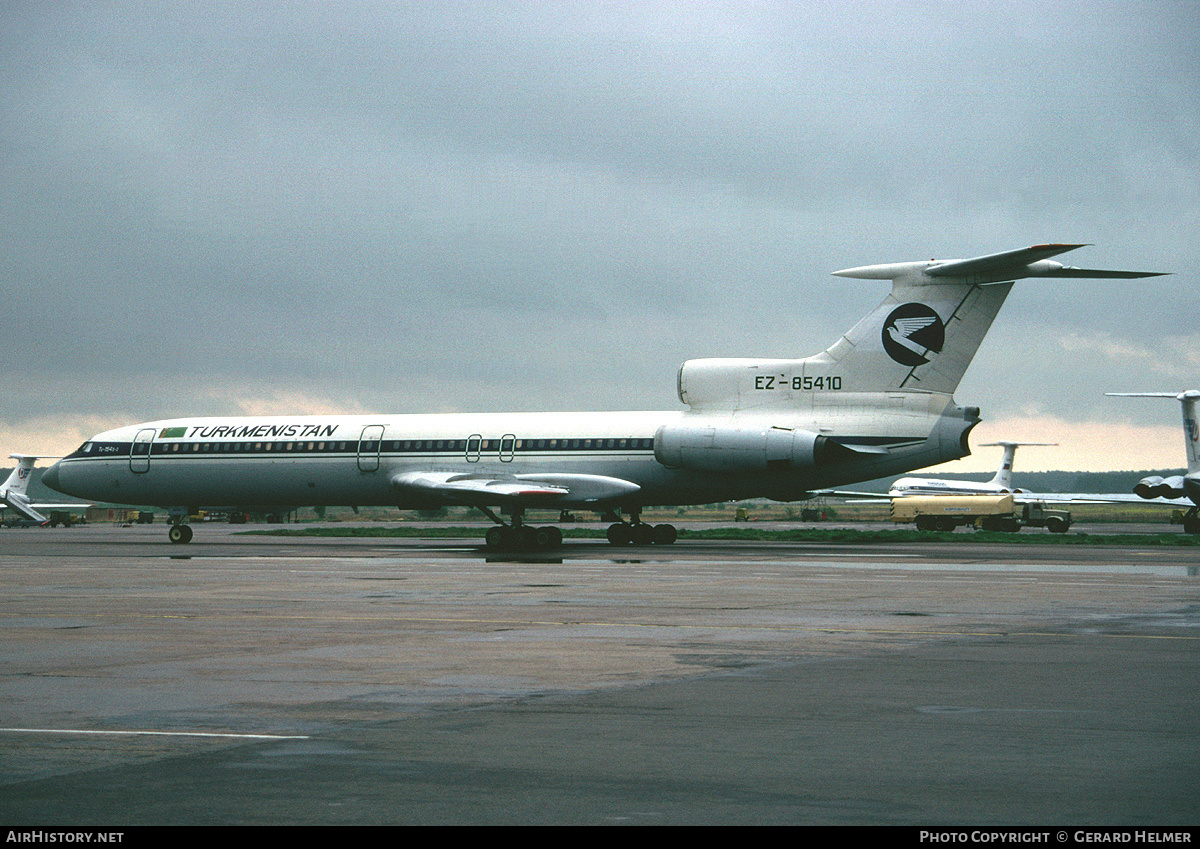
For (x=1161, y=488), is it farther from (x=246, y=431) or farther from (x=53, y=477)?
(x=53, y=477)

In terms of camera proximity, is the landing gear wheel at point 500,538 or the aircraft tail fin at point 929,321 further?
the landing gear wheel at point 500,538

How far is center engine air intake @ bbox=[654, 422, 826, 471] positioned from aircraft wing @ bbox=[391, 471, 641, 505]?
6.54 feet

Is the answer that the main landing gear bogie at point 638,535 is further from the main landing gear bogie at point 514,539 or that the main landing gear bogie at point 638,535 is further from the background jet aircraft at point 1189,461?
the background jet aircraft at point 1189,461

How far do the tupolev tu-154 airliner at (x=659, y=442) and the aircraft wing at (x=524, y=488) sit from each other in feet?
0.18

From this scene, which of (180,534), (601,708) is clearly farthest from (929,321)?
(601,708)

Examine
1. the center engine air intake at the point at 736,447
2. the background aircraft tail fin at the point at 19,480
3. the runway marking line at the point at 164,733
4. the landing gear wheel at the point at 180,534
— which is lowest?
the runway marking line at the point at 164,733

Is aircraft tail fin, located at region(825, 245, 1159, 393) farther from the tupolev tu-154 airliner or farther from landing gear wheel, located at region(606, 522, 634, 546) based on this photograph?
landing gear wheel, located at region(606, 522, 634, 546)

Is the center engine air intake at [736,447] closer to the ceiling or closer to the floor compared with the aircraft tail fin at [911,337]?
closer to the floor

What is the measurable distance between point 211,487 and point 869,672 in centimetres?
3699

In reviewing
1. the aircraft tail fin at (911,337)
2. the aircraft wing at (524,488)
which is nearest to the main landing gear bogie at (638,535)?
the aircraft wing at (524,488)

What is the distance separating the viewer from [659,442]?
37562 millimetres

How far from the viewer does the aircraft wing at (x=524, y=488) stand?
125 ft

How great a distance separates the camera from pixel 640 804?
602 cm

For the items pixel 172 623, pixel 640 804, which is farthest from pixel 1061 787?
pixel 172 623
